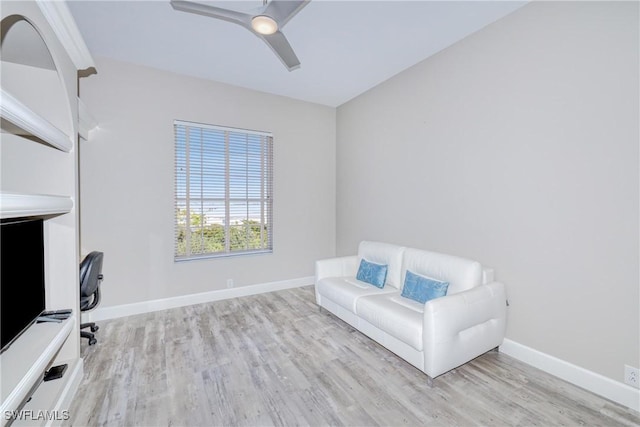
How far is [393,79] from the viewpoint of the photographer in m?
3.81

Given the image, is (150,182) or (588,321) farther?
(150,182)

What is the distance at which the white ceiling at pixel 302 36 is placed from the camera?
2.49 m

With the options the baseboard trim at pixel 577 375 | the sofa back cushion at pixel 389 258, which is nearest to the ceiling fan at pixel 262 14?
the sofa back cushion at pixel 389 258

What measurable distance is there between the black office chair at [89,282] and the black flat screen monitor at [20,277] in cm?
71

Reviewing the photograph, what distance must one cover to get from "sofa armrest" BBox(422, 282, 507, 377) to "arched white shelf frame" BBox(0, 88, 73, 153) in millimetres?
2661

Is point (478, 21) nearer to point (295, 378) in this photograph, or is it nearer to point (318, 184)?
point (318, 184)

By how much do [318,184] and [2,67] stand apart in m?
3.74

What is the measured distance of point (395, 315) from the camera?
2.42 m

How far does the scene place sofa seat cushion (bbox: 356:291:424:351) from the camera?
7.36ft

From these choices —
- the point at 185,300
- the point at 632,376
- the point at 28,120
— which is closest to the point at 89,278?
the point at 185,300

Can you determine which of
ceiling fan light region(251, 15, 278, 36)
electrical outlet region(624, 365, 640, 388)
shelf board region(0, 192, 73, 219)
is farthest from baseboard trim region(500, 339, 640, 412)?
shelf board region(0, 192, 73, 219)

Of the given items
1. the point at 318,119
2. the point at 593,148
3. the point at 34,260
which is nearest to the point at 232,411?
the point at 34,260

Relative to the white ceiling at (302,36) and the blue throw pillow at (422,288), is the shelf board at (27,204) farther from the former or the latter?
the blue throw pillow at (422,288)

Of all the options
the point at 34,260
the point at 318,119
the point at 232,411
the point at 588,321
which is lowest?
the point at 232,411
